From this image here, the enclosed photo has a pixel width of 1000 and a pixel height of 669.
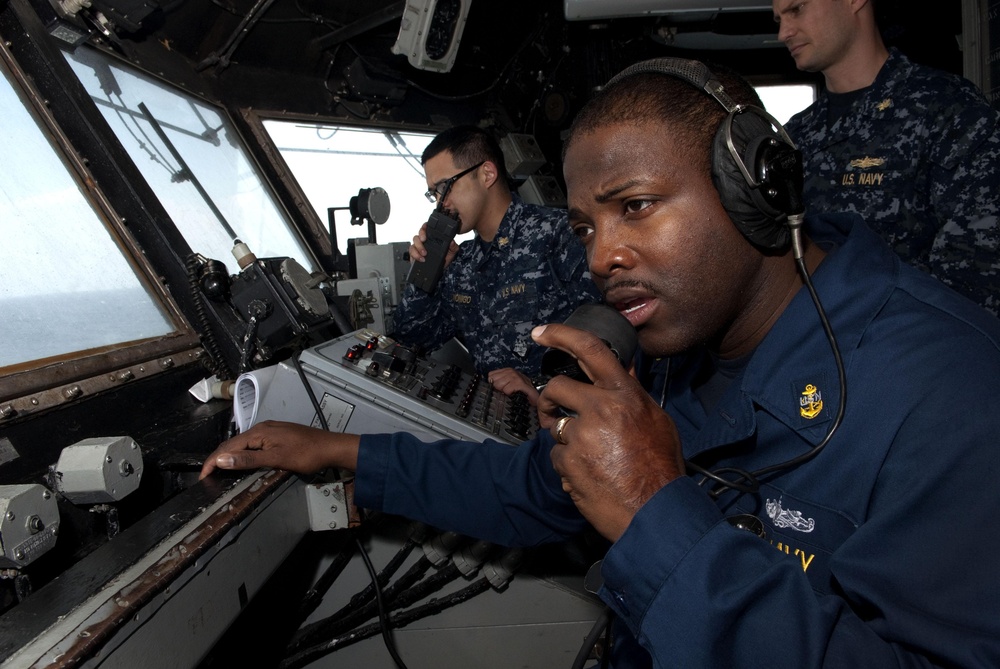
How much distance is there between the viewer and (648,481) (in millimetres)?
656

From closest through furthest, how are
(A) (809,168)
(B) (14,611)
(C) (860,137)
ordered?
(B) (14,611), (C) (860,137), (A) (809,168)

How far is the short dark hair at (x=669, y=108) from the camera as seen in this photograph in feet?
2.68

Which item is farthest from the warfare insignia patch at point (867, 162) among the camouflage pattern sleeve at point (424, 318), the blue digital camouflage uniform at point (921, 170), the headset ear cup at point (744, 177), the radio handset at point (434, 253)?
the camouflage pattern sleeve at point (424, 318)

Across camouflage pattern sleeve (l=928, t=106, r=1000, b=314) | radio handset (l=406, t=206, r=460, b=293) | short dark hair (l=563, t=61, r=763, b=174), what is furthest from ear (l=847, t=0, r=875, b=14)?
radio handset (l=406, t=206, r=460, b=293)

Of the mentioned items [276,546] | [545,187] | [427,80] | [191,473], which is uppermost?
[427,80]

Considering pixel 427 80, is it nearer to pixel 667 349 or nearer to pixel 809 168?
pixel 809 168

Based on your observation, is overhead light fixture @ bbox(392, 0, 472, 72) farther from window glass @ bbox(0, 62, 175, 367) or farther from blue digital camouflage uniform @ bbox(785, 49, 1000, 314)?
window glass @ bbox(0, 62, 175, 367)

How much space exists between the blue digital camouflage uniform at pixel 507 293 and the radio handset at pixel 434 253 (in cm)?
6

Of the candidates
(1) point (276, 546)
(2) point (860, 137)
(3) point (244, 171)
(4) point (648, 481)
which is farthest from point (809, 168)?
(3) point (244, 171)

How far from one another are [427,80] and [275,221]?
1610 mm

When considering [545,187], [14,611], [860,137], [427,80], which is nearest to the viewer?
[14,611]

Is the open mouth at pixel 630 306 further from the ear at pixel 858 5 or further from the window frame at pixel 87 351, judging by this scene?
the ear at pixel 858 5

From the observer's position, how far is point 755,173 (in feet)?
2.49

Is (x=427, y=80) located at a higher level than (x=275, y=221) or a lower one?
higher
